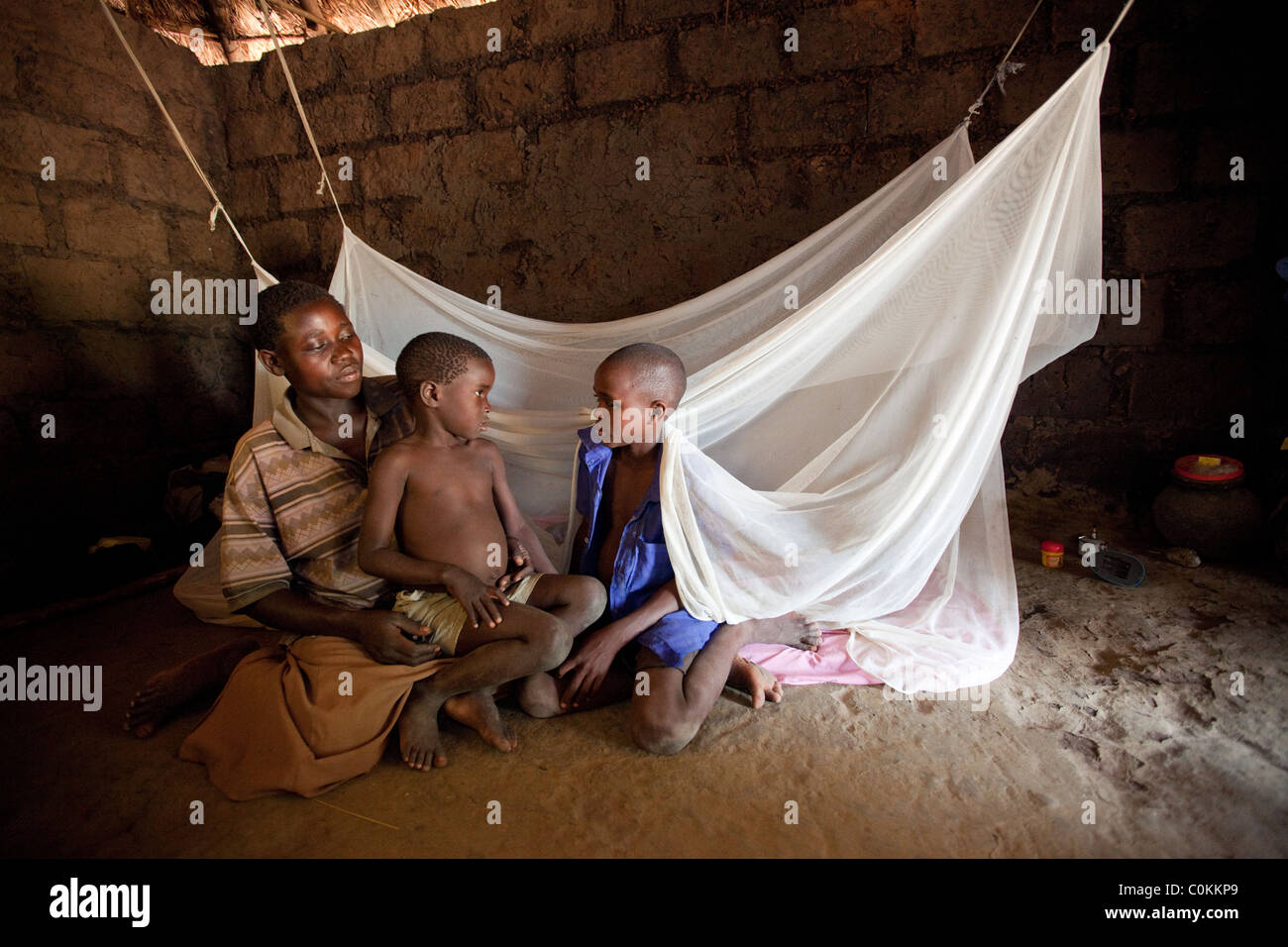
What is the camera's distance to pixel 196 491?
8.57 ft

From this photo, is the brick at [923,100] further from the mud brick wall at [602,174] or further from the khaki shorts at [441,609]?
the khaki shorts at [441,609]

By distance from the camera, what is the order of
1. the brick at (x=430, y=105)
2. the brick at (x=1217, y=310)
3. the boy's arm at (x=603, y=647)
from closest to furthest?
the boy's arm at (x=603, y=647), the brick at (x=1217, y=310), the brick at (x=430, y=105)

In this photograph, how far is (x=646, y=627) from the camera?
155 centimetres

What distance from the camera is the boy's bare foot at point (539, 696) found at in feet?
4.96

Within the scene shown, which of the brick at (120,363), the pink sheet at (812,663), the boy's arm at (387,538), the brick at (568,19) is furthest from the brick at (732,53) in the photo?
the brick at (120,363)

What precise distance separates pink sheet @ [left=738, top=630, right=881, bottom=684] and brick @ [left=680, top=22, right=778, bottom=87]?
201cm

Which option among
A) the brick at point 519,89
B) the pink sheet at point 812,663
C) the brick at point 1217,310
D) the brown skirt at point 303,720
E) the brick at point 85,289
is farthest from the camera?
the brick at point 519,89

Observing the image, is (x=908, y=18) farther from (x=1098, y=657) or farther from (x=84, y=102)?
(x=84, y=102)

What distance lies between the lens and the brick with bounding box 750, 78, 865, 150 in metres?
2.33

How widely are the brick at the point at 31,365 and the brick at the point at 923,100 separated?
3197 mm

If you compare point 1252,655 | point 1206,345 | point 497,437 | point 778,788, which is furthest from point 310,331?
point 1206,345

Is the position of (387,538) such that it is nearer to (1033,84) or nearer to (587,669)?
(587,669)

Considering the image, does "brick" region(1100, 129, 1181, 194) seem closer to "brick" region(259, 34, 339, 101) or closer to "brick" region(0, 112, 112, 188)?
"brick" region(259, 34, 339, 101)

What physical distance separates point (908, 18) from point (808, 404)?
1599 mm
